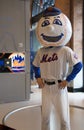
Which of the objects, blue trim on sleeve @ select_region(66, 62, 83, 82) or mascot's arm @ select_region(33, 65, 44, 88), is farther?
mascot's arm @ select_region(33, 65, 44, 88)

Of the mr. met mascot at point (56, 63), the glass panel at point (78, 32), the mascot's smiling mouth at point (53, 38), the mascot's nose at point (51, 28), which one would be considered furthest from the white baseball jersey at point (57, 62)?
the glass panel at point (78, 32)

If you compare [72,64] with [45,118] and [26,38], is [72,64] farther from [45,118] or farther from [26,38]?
[26,38]

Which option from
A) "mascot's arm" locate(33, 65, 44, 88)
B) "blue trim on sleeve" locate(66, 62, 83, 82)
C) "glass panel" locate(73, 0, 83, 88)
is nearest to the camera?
"blue trim on sleeve" locate(66, 62, 83, 82)

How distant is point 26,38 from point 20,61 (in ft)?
1.88

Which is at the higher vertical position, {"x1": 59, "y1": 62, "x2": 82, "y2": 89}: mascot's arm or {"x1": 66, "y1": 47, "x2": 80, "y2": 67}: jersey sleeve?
{"x1": 66, "y1": 47, "x2": 80, "y2": 67}: jersey sleeve

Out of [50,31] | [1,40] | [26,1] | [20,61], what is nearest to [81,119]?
[50,31]

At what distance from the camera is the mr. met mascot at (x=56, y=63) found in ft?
8.72

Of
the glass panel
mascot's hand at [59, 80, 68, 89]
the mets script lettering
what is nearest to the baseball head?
the mets script lettering

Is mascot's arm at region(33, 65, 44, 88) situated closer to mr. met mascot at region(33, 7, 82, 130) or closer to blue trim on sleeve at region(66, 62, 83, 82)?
mr. met mascot at region(33, 7, 82, 130)

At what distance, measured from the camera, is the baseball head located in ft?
8.73

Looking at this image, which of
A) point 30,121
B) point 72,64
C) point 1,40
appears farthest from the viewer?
point 1,40

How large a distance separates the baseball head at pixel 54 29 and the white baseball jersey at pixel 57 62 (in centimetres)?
10

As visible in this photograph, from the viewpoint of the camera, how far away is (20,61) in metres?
5.31

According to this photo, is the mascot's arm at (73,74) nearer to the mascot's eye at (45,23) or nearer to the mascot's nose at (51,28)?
the mascot's nose at (51,28)
